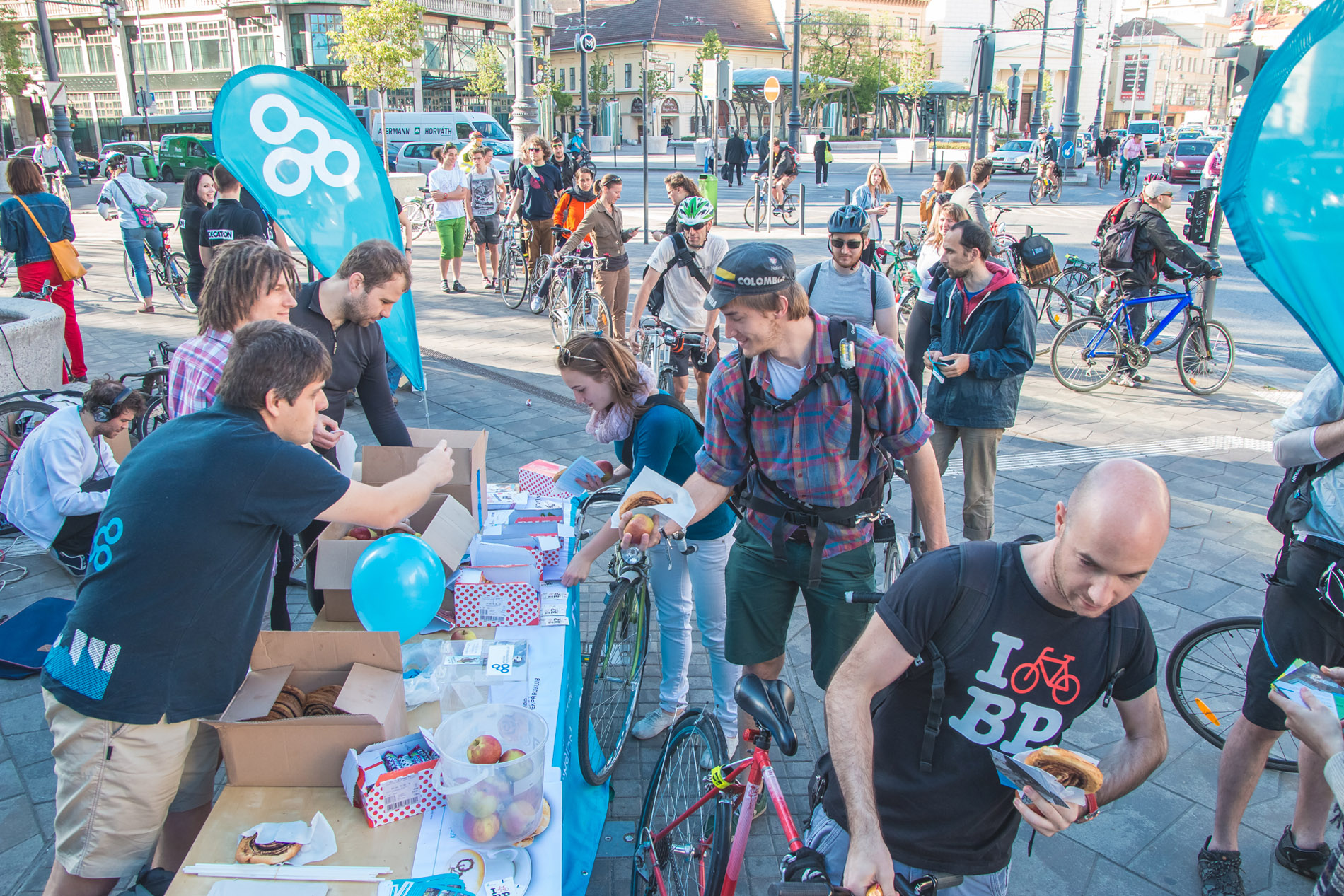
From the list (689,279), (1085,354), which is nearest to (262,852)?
(689,279)

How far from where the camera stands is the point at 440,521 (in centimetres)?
309

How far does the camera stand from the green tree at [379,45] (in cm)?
3180

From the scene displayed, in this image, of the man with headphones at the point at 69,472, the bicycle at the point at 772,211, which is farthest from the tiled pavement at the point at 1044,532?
the bicycle at the point at 772,211

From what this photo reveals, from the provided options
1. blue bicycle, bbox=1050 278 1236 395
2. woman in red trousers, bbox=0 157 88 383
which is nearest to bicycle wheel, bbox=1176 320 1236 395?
blue bicycle, bbox=1050 278 1236 395

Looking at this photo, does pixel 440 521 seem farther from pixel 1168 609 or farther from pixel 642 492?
pixel 1168 609

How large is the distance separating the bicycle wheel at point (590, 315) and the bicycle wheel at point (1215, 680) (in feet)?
20.7

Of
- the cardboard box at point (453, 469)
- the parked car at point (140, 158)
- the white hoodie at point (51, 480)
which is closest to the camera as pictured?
the cardboard box at point (453, 469)

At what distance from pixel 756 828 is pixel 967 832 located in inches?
50.9

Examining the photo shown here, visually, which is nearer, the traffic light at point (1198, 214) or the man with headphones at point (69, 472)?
the man with headphones at point (69, 472)

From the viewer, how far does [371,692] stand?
224 centimetres

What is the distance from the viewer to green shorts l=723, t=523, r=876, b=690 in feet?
9.09

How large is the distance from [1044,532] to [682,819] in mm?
3660

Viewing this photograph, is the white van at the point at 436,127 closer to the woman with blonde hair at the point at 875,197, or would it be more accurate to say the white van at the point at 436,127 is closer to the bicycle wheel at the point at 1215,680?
the woman with blonde hair at the point at 875,197

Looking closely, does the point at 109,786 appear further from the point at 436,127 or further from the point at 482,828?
the point at 436,127
